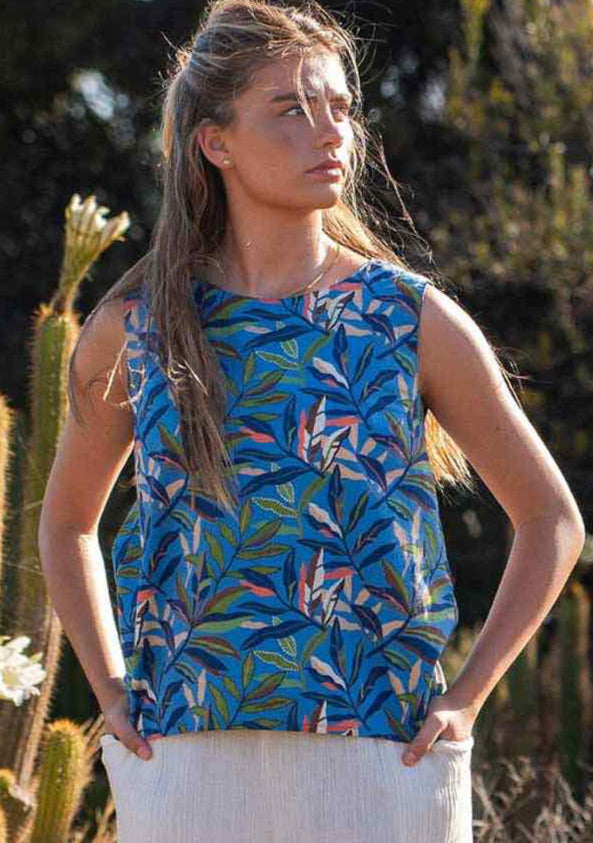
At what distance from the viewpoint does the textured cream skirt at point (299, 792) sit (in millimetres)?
1902

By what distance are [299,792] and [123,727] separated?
28 cm

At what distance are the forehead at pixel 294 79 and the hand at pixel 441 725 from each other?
834 mm

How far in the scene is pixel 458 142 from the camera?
9102mm

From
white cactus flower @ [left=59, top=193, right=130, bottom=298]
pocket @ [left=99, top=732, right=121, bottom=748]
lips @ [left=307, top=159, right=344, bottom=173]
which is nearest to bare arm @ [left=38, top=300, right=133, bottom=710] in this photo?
pocket @ [left=99, top=732, right=121, bottom=748]

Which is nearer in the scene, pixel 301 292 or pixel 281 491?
pixel 281 491

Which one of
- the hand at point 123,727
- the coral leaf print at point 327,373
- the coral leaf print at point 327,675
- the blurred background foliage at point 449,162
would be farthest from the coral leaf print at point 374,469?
the blurred background foliage at point 449,162

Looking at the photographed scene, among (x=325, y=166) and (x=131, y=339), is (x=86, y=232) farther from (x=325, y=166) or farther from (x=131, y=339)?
(x=325, y=166)

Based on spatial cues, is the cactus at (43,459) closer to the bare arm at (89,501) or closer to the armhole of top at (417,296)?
the bare arm at (89,501)

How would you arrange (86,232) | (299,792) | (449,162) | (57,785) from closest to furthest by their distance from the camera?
1. (299,792)
2. (57,785)
3. (86,232)
4. (449,162)

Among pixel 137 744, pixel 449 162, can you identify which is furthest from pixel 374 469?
pixel 449 162

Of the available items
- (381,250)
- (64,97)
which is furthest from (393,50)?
(381,250)

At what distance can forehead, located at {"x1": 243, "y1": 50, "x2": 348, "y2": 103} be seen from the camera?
2141 mm

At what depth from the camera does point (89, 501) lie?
2.30 metres

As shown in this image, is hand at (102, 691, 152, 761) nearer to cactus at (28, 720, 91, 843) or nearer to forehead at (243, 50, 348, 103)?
forehead at (243, 50, 348, 103)
